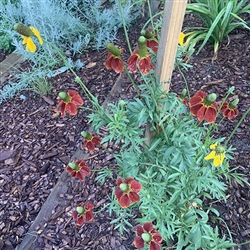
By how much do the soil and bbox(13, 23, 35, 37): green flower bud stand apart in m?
0.98

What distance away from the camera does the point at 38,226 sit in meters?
1.65

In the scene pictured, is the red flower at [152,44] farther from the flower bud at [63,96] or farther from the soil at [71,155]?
the soil at [71,155]

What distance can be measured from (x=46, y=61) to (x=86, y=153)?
91 centimetres


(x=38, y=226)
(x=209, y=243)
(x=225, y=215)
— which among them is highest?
(x=209, y=243)

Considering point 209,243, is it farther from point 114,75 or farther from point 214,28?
point 214,28

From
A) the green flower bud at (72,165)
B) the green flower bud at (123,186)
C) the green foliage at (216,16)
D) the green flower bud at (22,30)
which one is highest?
the green flower bud at (22,30)

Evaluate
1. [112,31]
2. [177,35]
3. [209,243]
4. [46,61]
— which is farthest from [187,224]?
[112,31]

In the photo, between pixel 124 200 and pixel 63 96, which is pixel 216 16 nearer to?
pixel 63 96

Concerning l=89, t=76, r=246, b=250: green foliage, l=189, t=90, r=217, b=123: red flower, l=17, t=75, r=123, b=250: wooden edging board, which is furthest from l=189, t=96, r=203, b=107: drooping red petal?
l=17, t=75, r=123, b=250: wooden edging board

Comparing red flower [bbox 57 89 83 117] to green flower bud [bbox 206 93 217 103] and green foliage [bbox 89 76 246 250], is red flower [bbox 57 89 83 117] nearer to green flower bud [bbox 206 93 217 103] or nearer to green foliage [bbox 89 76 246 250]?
green foliage [bbox 89 76 246 250]

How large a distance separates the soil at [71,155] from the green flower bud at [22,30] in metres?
0.98

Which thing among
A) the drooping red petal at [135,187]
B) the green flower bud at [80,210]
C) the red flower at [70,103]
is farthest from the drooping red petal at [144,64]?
the green flower bud at [80,210]

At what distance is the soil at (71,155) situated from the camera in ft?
5.21

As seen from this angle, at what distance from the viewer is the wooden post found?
0.96 meters
